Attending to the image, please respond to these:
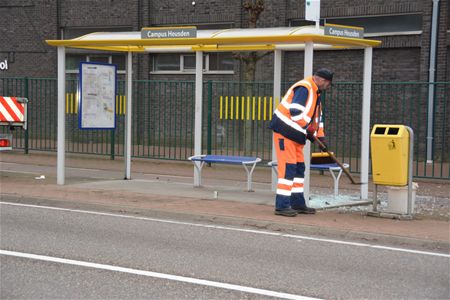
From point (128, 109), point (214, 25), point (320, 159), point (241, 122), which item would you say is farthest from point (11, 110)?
point (214, 25)

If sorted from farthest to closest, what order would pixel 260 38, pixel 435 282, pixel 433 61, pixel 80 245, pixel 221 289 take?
pixel 433 61 → pixel 260 38 → pixel 80 245 → pixel 435 282 → pixel 221 289

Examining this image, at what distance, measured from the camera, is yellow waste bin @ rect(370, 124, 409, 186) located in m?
9.52

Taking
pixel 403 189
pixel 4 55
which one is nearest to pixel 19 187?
pixel 403 189

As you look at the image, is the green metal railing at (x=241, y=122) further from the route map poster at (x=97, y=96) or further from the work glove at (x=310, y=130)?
the work glove at (x=310, y=130)

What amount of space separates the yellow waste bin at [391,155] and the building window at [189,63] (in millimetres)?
12643

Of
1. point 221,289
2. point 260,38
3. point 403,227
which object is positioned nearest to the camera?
point 221,289

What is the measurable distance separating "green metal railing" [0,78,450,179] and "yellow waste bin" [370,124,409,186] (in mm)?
5460

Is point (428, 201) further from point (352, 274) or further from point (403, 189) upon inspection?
point (352, 274)

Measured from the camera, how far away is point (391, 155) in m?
9.55

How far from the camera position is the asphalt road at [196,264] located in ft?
19.8

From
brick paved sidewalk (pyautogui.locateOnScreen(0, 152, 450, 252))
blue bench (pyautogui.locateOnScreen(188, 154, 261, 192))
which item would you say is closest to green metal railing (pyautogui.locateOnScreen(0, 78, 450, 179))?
brick paved sidewalk (pyautogui.locateOnScreen(0, 152, 450, 252))

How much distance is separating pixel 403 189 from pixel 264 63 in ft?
39.8

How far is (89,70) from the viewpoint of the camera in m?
13.3

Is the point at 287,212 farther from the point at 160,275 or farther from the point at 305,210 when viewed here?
the point at 160,275
